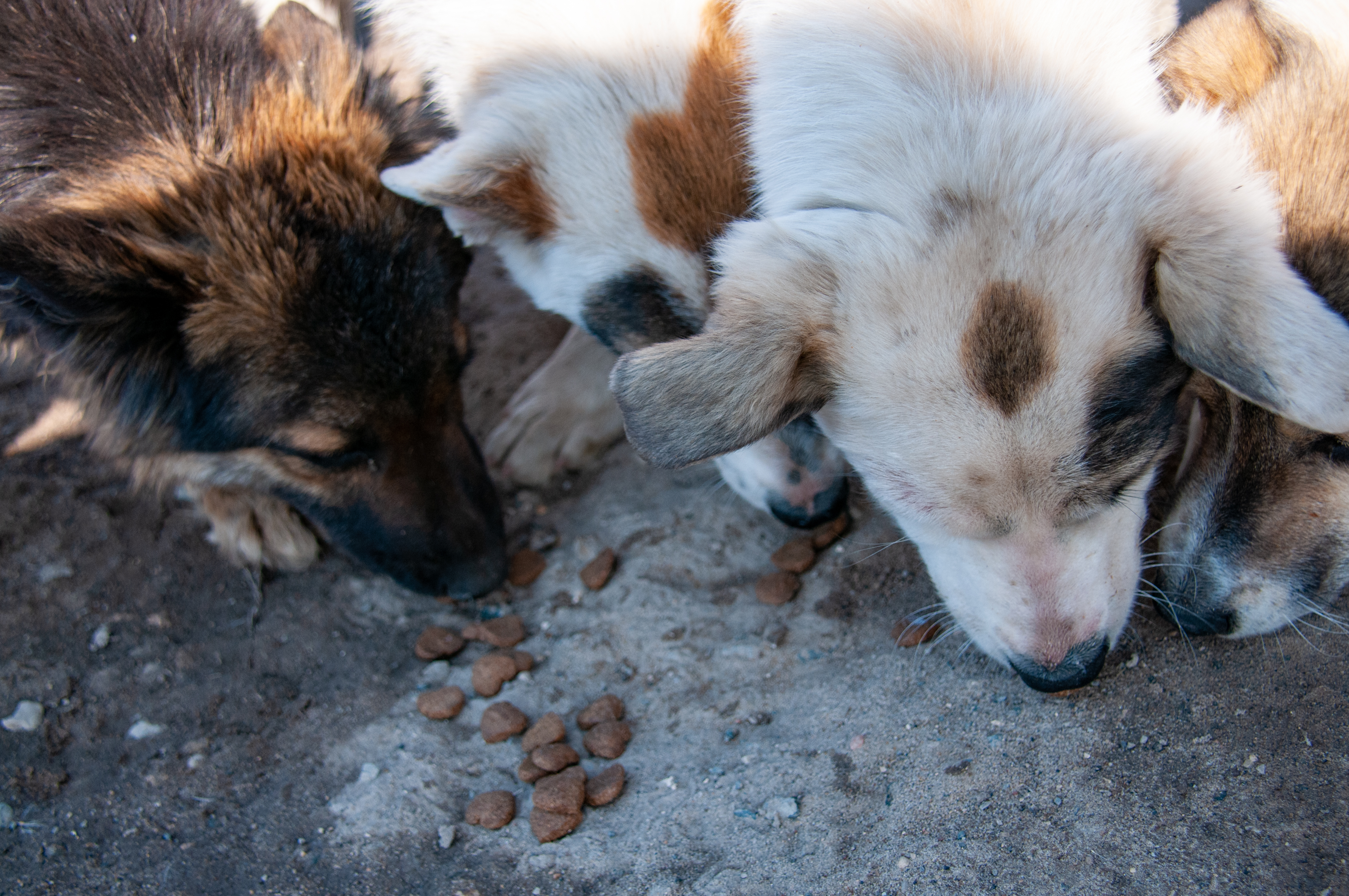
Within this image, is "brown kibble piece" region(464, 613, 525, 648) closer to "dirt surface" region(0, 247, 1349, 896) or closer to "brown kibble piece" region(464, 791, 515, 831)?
"dirt surface" region(0, 247, 1349, 896)

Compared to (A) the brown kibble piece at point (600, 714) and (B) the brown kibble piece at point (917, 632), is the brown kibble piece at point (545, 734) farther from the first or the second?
(B) the brown kibble piece at point (917, 632)

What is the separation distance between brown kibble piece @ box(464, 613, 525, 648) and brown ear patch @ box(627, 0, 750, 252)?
1209mm

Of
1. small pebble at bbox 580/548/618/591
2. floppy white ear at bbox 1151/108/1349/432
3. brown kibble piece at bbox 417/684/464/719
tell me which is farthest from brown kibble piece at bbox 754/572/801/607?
floppy white ear at bbox 1151/108/1349/432

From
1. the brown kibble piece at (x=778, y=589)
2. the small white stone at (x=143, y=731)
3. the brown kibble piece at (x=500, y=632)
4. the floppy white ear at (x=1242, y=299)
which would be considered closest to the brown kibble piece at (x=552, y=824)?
the brown kibble piece at (x=500, y=632)

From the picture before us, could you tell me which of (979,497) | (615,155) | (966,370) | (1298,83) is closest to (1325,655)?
(979,497)

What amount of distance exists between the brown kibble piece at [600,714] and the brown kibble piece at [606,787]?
177mm

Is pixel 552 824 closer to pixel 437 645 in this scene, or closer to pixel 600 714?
pixel 600 714

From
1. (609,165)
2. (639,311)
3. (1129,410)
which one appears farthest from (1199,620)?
(609,165)

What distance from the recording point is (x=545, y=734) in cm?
255

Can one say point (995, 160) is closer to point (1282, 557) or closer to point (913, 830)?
point (1282, 557)

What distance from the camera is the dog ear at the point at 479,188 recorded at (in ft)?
8.20

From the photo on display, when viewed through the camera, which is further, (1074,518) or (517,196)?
(517,196)

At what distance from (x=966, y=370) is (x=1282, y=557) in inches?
35.6

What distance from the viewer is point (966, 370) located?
1.87m
